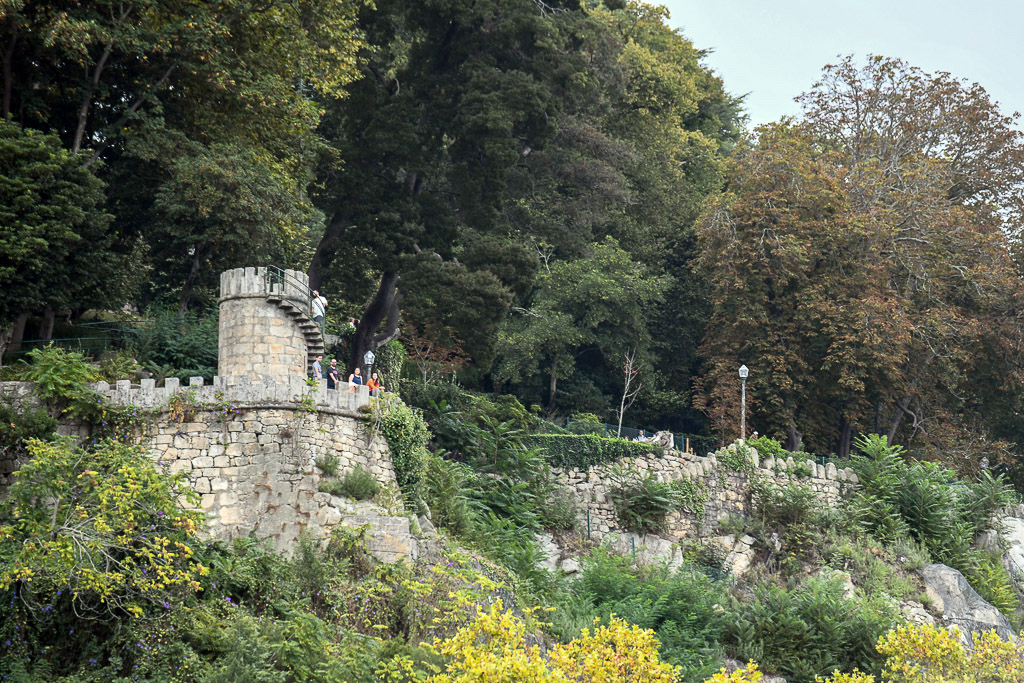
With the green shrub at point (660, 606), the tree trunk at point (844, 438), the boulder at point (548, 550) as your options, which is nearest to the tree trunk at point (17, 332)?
the boulder at point (548, 550)

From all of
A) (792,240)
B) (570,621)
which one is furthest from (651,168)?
(570,621)

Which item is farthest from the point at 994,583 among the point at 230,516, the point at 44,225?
the point at 44,225

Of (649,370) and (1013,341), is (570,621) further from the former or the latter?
(1013,341)

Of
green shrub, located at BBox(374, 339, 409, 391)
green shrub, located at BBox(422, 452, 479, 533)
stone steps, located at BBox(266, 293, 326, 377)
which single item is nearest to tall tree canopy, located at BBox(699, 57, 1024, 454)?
green shrub, located at BBox(374, 339, 409, 391)

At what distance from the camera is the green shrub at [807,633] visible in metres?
26.8

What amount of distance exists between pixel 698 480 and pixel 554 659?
55.8 feet

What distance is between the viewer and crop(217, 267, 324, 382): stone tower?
24172 mm

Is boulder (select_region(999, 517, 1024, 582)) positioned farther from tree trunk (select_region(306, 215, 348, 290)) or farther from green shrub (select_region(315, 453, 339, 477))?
green shrub (select_region(315, 453, 339, 477))

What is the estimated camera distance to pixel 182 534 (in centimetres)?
2047

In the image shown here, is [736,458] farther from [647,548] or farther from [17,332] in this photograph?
[17,332]

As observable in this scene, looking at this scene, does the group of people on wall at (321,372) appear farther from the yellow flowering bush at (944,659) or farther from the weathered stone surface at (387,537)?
the yellow flowering bush at (944,659)

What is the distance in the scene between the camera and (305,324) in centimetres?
2481

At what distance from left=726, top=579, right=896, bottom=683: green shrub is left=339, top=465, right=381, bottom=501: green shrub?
8860mm

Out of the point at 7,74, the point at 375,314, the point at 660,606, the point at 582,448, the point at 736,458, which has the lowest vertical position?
the point at 660,606
